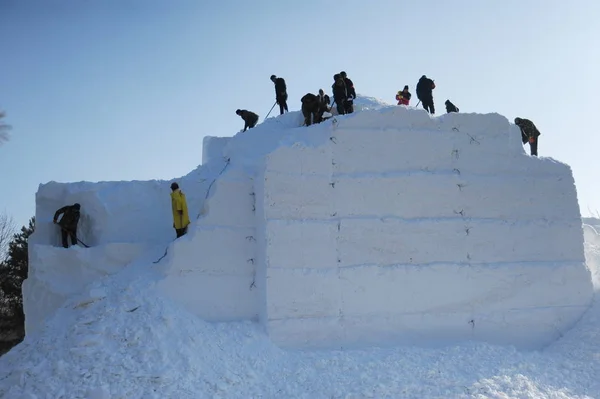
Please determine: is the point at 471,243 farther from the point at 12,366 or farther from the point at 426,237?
the point at 12,366

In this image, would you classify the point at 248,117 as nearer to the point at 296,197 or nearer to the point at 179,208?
the point at 179,208

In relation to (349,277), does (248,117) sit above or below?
above

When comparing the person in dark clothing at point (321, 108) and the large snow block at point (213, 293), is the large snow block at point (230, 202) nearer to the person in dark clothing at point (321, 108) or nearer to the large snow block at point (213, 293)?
the large snow block at point (213, 293)

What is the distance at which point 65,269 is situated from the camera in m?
8.96

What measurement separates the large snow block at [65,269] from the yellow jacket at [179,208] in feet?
2.63

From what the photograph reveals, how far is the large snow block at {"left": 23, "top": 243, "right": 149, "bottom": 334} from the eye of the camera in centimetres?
870

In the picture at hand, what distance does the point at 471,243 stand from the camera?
28.3 feet

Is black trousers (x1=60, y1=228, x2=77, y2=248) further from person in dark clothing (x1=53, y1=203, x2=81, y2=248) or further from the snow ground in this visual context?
the snow ground

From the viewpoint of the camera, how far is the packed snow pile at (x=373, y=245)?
8.02 metres

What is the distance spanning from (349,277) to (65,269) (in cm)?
502

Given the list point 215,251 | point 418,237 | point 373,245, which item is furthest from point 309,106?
point 215,251

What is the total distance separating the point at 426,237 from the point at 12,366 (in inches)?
253

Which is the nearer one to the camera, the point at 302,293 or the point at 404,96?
the point at 302,293

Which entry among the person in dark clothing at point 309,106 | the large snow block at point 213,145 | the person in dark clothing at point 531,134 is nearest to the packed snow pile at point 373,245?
the person in dark clothing at point 309,106
